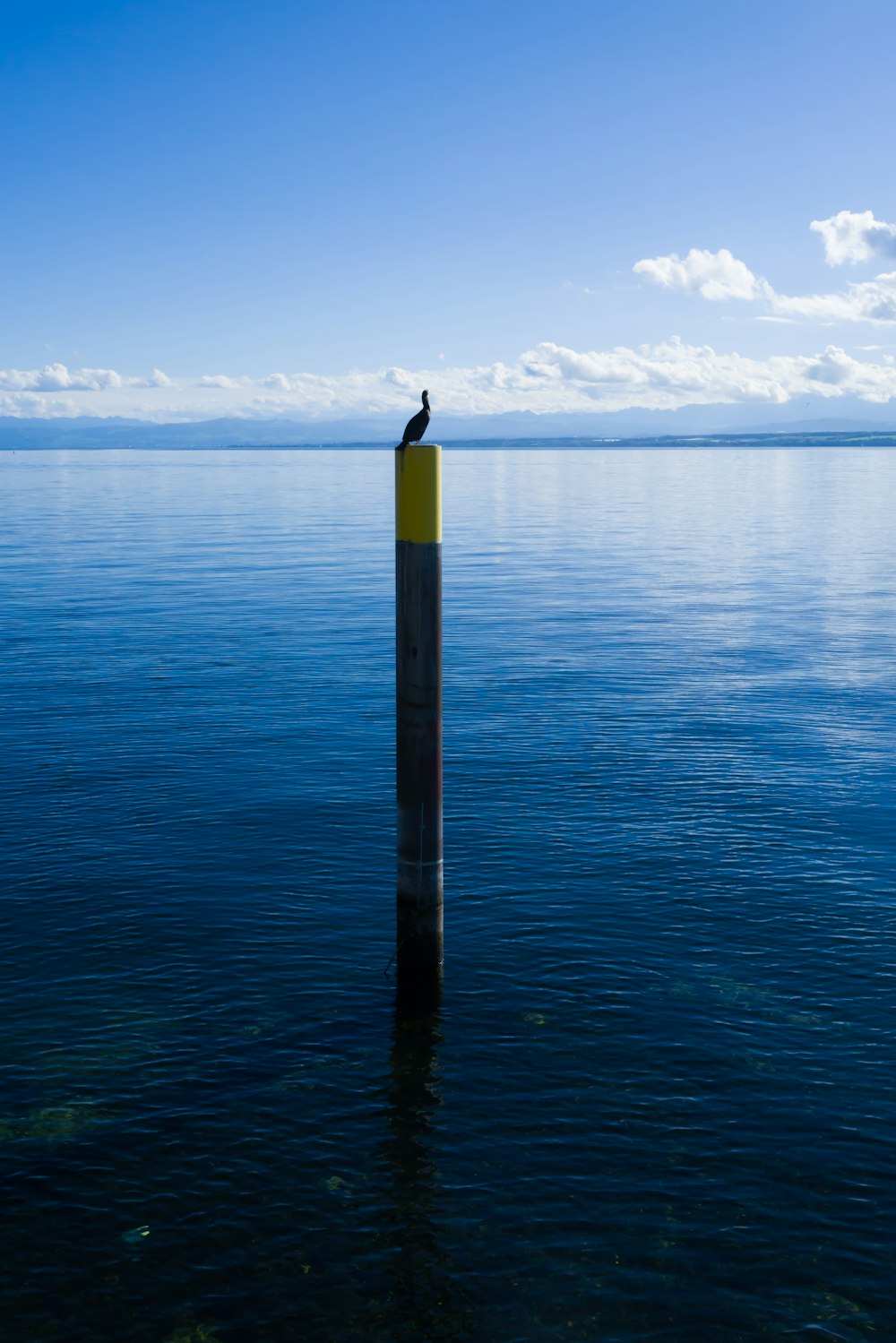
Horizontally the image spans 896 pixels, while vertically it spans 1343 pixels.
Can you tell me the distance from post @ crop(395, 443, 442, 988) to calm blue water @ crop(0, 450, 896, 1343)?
1.12 meters

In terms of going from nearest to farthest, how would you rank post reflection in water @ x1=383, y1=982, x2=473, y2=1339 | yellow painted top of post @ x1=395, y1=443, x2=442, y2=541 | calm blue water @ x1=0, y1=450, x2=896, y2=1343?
1. post reflection in water @ x1=383, y1=982, x2=473, y2=1339
2. calm blue water @ x1=0, y1=450, x2=896, y2=1343
3. yellow painted top of post @ x1=395, y1=443, x2=442, y2=541

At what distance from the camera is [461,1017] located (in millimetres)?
18594

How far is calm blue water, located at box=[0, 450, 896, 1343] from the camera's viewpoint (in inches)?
518

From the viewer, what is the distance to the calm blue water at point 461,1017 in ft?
43.2

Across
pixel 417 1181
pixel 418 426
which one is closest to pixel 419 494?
pixel 418 426

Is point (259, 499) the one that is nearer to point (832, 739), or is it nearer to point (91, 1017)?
point (832, 739)

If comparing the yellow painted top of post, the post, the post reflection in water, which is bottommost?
the post reflection in water

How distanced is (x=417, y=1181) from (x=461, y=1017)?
Result: 4.03 metres

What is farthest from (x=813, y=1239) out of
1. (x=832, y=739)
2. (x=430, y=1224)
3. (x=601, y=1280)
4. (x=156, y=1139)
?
(x=832, y=739)

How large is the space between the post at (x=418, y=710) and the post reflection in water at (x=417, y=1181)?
945 millimetres

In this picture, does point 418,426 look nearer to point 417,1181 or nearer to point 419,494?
point 419,494

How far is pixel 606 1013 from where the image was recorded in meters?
18.6

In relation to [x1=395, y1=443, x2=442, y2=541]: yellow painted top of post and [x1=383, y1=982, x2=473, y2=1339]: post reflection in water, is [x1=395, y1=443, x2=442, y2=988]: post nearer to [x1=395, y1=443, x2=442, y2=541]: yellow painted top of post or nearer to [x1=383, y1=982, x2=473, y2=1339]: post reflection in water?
[x1=395, y1=443, x2=442, y2=541]: yellow painted top of post

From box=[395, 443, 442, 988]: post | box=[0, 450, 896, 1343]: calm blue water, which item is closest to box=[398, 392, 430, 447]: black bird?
box=[395, 443, 442, 988]: post
